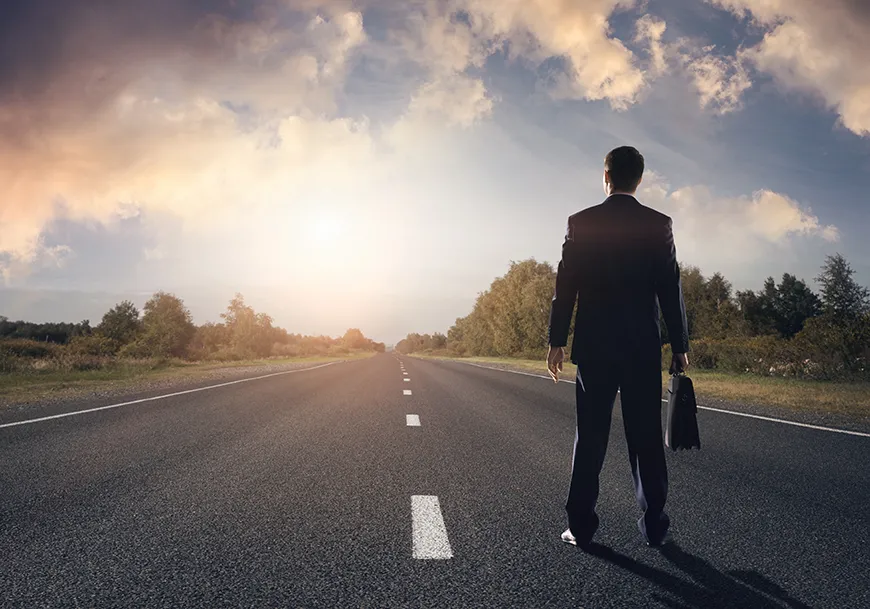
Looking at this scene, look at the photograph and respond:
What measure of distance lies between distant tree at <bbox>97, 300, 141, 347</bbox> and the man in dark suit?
90208 millimetres

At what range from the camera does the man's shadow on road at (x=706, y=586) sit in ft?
8.09

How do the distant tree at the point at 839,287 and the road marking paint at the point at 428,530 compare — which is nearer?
the road marking paint at the point at 428,530

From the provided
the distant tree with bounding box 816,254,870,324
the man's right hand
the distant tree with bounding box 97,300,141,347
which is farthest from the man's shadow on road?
A: the distant tree with bounding box 97,300,141,347

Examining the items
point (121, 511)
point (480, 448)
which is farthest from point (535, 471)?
point (121, 511)

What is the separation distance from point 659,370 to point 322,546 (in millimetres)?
2197

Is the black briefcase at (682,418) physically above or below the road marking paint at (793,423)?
above

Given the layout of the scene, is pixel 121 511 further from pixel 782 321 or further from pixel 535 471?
pixel 782 321

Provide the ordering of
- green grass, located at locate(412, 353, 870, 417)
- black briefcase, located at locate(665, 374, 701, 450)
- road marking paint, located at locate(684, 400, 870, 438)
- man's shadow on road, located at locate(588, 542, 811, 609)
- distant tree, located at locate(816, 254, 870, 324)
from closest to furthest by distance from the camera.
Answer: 1. man's shadow on road, located at locate(588, 542, 811, 609)
2. black briefcase, located at locate(665, 374, 701, 450)
3. road marking paint, located at locate(684, 400, 870, 438)
4. green grass, located at locate(412, 353, 870, 417)
5. distant tree, located at locate(816, 254, 870, 324)

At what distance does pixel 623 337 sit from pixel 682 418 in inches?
26.2

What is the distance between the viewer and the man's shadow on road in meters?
2.46

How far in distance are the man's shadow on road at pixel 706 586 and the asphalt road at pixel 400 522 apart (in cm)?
1

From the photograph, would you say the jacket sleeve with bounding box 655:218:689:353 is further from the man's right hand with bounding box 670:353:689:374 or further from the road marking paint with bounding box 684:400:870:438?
the road marking paint with bounding box 684:400:870:438

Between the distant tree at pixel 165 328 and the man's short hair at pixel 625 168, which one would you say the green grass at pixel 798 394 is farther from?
the distant tree at pixel 165 328

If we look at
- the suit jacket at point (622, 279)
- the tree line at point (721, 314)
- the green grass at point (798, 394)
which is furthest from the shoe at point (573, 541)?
the tree line at point (721, 314)
